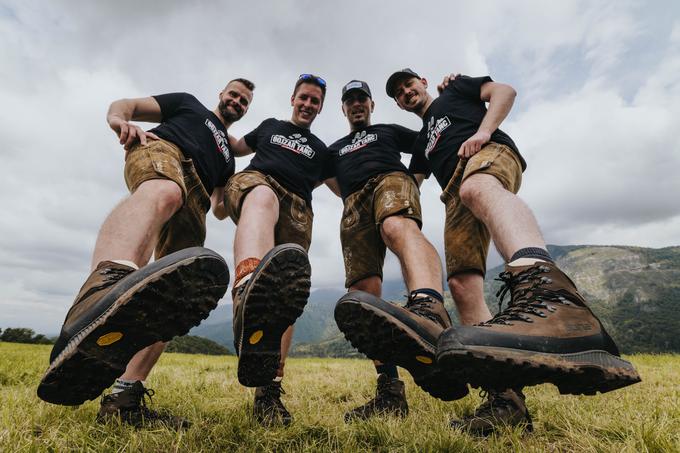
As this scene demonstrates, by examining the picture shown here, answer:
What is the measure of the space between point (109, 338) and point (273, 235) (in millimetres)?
1420

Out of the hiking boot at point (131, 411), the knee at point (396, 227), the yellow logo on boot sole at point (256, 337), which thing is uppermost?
the knee at point (396, 227)

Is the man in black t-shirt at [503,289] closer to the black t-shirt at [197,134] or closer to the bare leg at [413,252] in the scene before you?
the bare leg at [413,252]

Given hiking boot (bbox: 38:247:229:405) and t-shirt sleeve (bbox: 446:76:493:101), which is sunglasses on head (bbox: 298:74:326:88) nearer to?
t-shirt sleeve (bbox: 446:76:493:101)

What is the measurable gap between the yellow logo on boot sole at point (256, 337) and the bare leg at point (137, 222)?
3.00 feet

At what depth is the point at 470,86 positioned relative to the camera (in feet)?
11.9

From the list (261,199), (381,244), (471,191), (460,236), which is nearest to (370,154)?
(381,244)

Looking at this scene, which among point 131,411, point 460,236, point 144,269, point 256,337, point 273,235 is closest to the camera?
→ point 144,269

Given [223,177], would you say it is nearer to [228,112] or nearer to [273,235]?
[228,112]

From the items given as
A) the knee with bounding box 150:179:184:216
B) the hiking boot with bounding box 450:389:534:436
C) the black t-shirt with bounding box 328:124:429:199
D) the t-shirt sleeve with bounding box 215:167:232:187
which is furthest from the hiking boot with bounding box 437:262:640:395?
the t-shirt sleeve with bounding box 215:167:232:187

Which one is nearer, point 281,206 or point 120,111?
point 120,111

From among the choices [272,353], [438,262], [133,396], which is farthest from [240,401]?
[438,262]

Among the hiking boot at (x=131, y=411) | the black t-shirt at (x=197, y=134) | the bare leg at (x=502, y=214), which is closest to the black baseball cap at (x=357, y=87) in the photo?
the black t-shirt at (x=197, y=134)

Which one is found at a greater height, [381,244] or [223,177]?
[223,177]

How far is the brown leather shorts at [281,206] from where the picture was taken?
3.16 meters
